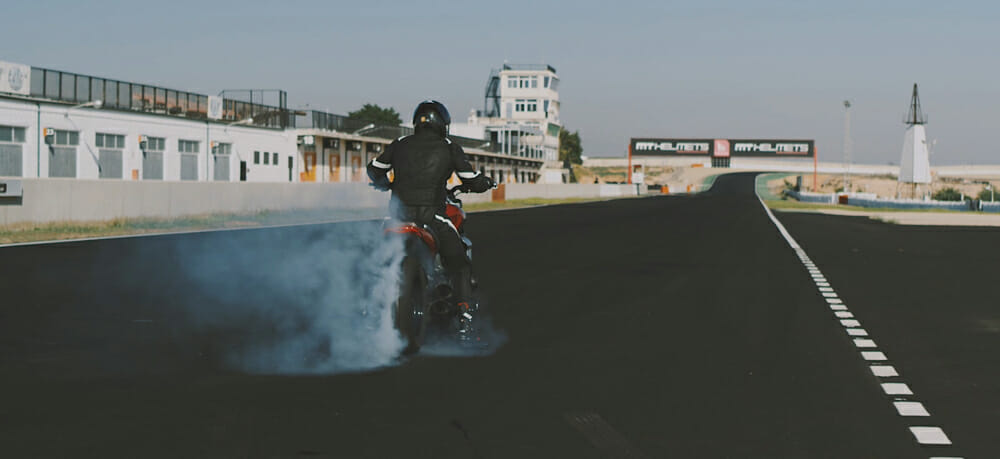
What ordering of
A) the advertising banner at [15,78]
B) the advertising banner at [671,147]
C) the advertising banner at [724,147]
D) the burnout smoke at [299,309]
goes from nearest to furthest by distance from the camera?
the burnout smoke at [299,309]
the advertising banner at [15,78]
the advertising banner at [724,147]
the advertising banner at [671,147]

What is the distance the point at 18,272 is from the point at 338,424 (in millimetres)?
11080

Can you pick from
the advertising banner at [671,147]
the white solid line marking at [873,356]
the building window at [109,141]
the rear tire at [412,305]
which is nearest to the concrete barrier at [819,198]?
the building window at [109,141]

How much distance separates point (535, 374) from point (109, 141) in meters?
44.7

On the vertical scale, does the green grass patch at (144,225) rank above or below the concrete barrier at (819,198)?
below

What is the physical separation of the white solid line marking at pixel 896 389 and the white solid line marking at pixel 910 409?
38cm

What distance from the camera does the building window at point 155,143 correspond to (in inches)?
A: 2054

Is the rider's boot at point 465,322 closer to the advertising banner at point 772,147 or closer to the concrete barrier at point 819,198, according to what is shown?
the concrete barrier at point 819,198

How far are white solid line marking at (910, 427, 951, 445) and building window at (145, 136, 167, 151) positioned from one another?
160ft

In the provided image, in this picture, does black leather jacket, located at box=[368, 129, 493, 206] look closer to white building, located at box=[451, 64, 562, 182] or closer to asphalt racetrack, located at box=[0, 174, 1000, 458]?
asphalt racetrack, located at box=[0, 174, 1000, 458]

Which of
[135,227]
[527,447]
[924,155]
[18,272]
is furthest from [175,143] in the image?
[924,155]

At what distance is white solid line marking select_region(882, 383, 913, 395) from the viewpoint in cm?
761

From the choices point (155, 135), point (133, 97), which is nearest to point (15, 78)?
point (133, 97)

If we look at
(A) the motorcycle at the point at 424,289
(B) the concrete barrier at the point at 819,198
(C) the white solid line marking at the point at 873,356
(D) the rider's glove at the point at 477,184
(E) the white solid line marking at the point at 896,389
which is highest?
(B) the concrete barrier at the point at 819,198

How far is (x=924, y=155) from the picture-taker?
313ft
